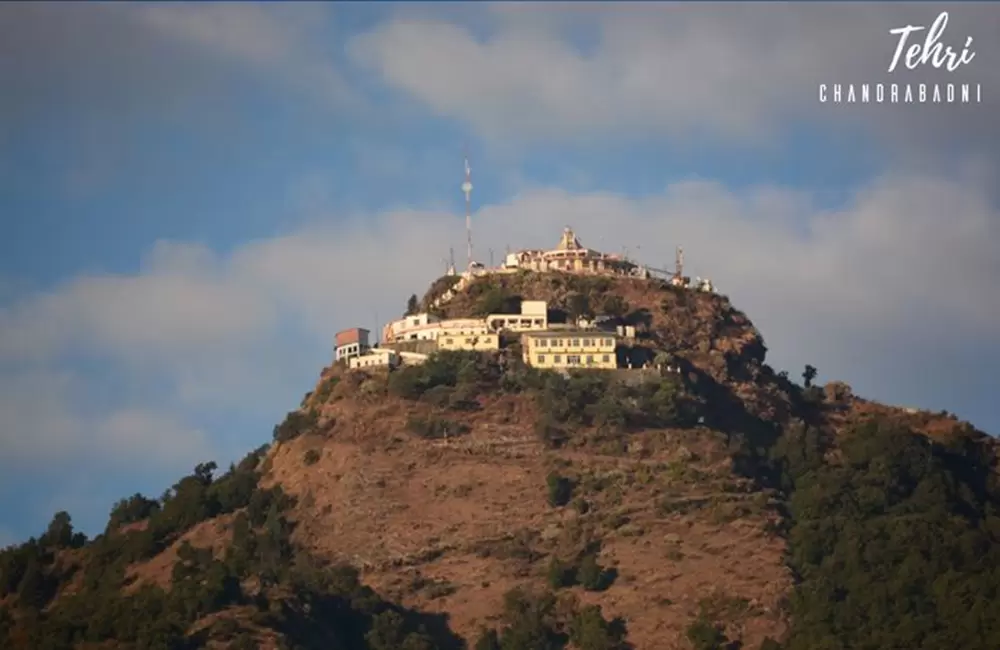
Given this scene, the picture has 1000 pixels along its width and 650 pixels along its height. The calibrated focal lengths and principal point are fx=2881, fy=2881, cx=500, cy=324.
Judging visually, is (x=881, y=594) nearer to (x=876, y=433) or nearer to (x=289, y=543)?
(x=876, y=433)

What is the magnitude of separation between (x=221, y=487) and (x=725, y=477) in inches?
942

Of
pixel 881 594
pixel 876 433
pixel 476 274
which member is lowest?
pixel 881 594

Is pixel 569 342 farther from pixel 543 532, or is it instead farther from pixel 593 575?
pixel 593 575

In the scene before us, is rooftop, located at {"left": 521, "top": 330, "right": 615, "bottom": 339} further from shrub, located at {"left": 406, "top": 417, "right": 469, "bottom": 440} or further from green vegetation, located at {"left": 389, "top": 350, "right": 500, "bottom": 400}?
shrub, located at {"left": 406, "top": 417, "right": 469, "bottom": 440}

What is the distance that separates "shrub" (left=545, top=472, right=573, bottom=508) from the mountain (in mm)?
90

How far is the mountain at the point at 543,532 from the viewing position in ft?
409

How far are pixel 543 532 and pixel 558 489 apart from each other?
6.79 feet

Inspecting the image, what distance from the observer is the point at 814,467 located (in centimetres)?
13675

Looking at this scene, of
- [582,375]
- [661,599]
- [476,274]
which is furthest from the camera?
[476,274]

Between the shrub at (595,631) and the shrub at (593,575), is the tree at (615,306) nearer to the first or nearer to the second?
the shrub at (593,575)

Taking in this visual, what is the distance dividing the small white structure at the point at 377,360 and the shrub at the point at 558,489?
11.9 meters

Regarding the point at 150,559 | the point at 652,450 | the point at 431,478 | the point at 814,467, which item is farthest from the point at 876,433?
the point at 150,559

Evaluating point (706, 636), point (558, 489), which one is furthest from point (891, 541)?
point (558, 489)

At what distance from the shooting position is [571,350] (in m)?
137
